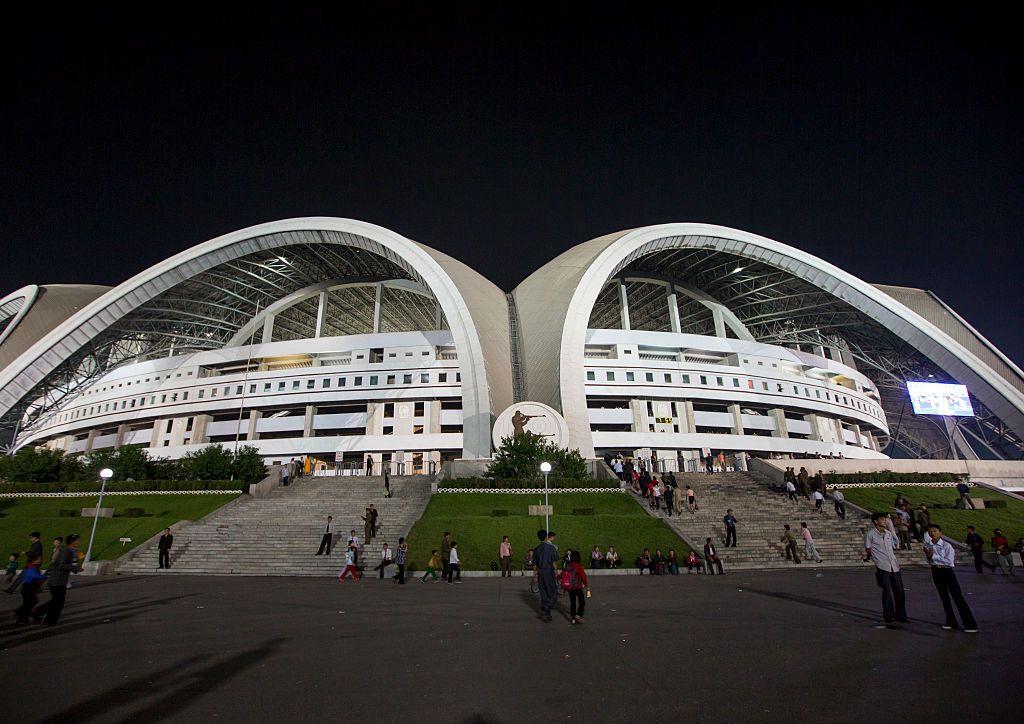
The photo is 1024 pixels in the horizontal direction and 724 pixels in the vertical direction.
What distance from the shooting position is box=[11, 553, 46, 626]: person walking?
28.3 ft

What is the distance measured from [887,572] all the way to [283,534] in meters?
20.0

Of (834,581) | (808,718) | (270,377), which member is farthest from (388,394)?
(808,718)

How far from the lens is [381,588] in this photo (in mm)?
14078

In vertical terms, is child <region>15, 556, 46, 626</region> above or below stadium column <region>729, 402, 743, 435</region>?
below

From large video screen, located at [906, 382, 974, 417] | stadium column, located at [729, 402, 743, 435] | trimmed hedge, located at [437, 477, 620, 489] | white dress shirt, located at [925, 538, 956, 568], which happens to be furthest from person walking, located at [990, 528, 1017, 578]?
stadium column, located at [729, 402, 743, 435]

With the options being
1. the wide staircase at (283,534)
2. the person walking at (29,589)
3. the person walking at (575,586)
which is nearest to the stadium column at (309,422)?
the wide staircase at (283,534)

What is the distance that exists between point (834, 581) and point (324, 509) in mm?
20588

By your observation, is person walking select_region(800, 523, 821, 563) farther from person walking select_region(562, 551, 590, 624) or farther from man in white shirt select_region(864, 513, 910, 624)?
person walking select_region(562, 551, 590, 624)

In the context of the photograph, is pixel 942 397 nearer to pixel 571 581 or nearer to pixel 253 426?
pixel 571 581

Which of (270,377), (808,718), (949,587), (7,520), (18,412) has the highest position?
(270,377)

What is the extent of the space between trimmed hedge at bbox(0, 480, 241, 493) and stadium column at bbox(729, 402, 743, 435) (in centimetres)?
3996

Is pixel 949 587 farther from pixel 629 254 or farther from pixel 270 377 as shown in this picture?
pixel 270 377

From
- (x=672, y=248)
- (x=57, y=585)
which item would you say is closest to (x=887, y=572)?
(x=57, y=585)

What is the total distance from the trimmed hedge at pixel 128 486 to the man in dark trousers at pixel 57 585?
2092 centimetres
